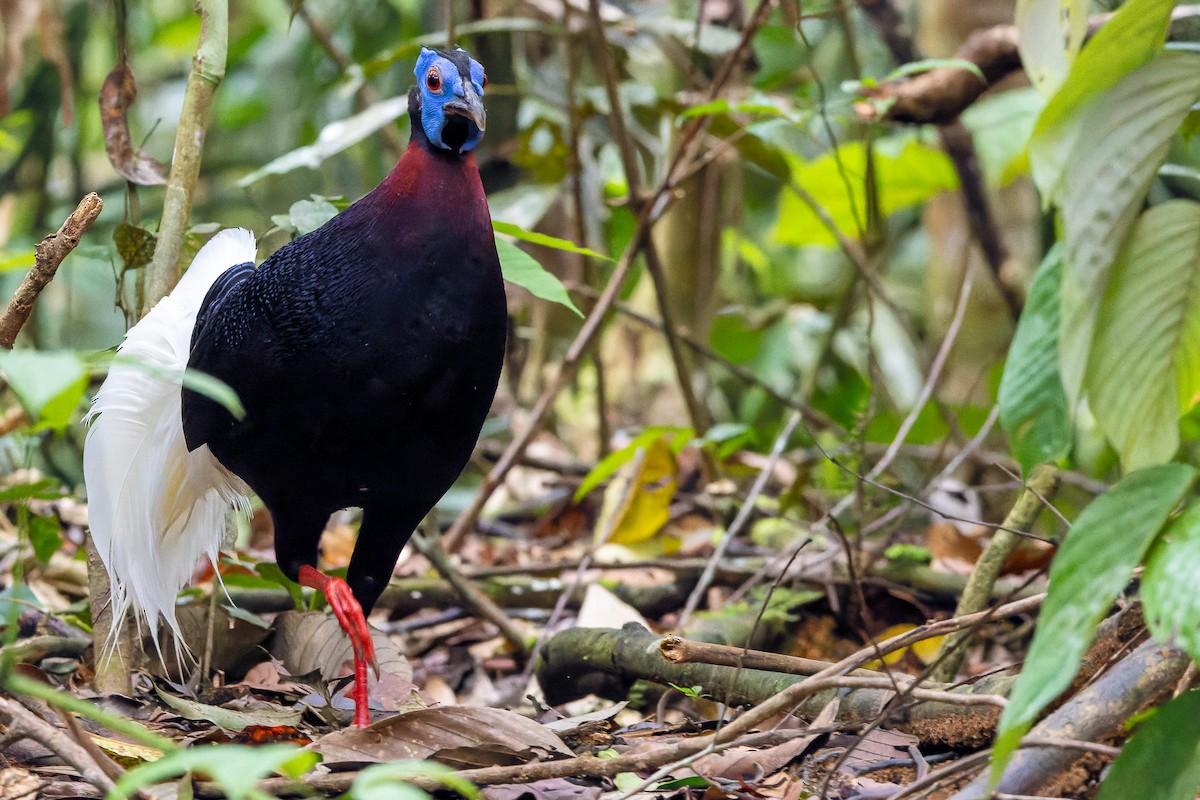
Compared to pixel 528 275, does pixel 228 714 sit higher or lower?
lower

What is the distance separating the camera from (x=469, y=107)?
2244 millimetres

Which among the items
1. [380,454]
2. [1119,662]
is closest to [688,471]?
[380,454]

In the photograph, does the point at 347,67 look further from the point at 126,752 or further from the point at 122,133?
the point at 126,752

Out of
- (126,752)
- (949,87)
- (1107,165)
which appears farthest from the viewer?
(949,87)

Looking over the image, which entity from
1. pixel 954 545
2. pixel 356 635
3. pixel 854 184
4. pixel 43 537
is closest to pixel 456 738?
pixel 356 635

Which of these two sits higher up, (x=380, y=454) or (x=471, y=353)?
(x=471, y=353)

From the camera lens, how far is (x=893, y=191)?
524cm

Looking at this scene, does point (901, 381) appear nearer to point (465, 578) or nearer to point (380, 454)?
point (465, 578)

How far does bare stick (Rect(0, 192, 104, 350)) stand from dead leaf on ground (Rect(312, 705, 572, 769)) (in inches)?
32.8

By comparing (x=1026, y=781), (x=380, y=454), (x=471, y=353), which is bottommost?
(x=1026, y=781)

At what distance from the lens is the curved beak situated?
2.24 m

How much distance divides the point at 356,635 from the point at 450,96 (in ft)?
3.35

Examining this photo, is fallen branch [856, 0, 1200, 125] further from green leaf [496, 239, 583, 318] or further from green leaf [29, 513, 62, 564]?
green leaf [29, 513, 62, 564]

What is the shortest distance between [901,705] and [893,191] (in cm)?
394
